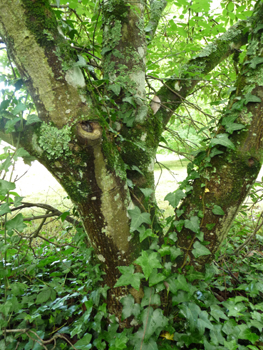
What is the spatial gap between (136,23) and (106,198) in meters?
1.28

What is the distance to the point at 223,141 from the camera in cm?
117

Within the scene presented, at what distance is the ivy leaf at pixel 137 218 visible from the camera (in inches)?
46.6

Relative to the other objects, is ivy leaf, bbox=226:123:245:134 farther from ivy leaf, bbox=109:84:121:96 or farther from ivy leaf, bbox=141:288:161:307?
ivy leaf, bbox=141:288:161:307

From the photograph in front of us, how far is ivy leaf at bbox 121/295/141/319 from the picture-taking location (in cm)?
117

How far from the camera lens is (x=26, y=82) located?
3.46 feet

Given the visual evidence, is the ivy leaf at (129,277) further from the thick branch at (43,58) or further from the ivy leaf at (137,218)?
the thick branch at (43,58)

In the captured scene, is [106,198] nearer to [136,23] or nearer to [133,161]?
[133,161]

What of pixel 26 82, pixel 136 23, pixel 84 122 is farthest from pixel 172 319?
pixel 136 23

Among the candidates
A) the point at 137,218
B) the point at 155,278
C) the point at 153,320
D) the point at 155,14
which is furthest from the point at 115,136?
the point at 155,14

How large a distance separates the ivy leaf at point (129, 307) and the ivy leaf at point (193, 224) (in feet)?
1.65

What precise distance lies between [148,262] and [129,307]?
291mm

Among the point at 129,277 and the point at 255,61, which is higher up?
the point at 255,61

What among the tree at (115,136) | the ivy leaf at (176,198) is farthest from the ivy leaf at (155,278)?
the ivy leaf at (176,198)

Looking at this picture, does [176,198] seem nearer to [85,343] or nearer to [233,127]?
[233,127]
